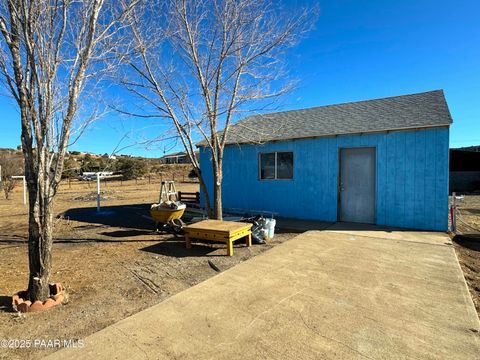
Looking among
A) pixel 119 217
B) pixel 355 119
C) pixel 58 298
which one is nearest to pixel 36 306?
pixel 58 298

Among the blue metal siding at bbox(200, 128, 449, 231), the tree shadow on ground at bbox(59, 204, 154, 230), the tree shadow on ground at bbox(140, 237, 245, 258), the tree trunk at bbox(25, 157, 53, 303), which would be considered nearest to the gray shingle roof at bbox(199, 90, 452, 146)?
the blue metal siding at bbox(200, 128, 449, 231)

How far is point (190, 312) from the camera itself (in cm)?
337

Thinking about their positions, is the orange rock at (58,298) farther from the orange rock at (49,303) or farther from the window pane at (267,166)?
the window pane at (267,166)

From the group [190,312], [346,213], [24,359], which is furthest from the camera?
[346,213]

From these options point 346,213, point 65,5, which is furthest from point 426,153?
point 65,5

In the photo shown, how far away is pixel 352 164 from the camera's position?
28.9ft

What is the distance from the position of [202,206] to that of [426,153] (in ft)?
25.7

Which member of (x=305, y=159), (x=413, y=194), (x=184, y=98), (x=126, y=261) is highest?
(x=184, y=98)

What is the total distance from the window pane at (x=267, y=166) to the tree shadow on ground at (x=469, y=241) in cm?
551

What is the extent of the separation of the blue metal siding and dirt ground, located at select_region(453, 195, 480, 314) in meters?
0.69

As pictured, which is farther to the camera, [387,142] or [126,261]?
[387,142]

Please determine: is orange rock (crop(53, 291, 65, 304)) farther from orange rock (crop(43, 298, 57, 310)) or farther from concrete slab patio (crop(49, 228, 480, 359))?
concrete slab patio (crop(49, 228, 480, 359))

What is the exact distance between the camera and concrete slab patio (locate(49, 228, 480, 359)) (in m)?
2.64

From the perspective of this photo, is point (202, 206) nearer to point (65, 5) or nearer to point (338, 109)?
point (338, 109)
